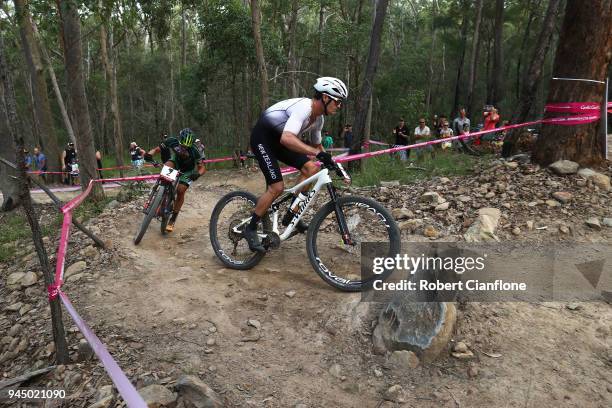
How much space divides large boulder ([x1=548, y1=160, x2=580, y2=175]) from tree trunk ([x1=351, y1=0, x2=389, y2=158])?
464 cm

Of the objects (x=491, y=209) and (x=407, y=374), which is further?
(x=491, y=209)

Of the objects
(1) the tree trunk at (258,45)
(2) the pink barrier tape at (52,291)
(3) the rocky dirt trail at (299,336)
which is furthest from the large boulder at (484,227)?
(1) the tree trunk at (258,45)

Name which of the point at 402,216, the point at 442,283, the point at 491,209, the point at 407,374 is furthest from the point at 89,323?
the point at 491,209

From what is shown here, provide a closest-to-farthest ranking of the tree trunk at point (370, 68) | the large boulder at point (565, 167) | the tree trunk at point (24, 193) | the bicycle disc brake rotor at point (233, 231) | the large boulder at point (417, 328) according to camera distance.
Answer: the tree trunk at point (24, 193) → the large boulder at point (417, 328) → the bicycle disc brake rotor at point (233, 231) → the large boulder at point (565, 167) → the tree trunk at point (370, 68)

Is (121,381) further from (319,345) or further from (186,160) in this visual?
(186,160)

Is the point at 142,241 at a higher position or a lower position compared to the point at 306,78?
lower

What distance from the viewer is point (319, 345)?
3262mm

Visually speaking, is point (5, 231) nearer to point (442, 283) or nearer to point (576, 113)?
point (442, 283)

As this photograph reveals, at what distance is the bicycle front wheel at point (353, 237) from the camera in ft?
12.4

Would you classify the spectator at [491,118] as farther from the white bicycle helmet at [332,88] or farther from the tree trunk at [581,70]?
the white bicycle helmet at [332,88]

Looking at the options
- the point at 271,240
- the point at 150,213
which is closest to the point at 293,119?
the point at 271,240

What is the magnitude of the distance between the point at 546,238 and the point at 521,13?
34.0 metres

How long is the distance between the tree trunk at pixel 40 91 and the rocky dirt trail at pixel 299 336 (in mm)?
9687

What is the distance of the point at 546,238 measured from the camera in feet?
14.9
